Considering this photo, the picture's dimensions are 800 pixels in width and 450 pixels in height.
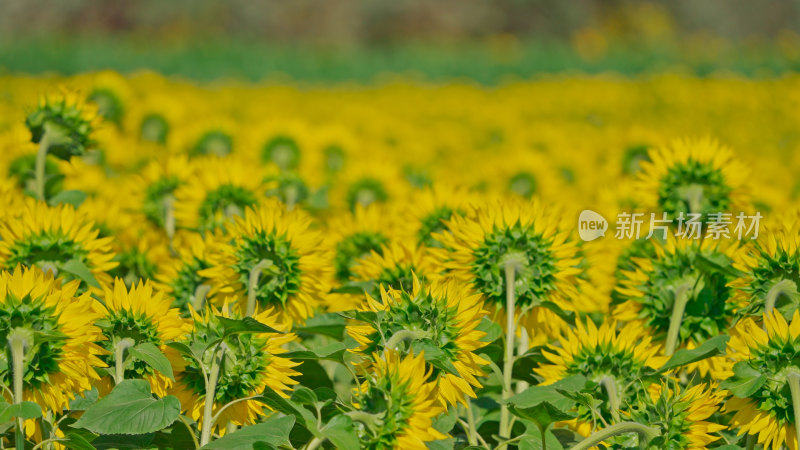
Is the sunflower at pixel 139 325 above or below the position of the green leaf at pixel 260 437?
above

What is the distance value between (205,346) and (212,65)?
1147 centimetres

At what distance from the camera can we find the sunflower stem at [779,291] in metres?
1.44

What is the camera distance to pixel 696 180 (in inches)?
80.4

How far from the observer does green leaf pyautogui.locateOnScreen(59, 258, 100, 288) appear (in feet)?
5.50

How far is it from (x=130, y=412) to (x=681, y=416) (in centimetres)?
80

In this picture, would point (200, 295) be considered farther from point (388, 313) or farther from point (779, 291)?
point (779, 291)

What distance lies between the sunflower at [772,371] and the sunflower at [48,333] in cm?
95

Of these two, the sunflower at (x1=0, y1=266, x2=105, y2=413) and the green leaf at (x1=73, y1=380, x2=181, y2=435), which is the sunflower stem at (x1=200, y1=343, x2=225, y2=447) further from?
the sunflower at (x1=0, y1=266, x2=105, y2=413)

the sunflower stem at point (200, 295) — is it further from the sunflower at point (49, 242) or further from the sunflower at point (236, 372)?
the sunflower at point (236, 372)

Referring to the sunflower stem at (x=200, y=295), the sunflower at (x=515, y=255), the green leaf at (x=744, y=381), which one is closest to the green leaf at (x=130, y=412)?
the sunflower stem at (x=200, y=295)

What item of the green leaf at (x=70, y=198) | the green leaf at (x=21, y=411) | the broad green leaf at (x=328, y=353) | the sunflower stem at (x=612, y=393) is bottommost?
the green leaf at (x=21, y=411)

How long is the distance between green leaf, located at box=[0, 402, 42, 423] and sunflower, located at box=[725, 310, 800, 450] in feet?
3.17

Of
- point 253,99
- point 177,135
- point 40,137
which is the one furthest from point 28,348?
point 253,99

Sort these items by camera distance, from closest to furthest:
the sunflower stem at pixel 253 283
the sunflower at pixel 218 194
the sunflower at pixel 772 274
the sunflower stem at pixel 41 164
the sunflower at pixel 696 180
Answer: the sunflower at pixel 772 274, the sunflower stem at pixel 253 283, the sunflower at pixel 696 180, the sunflower stem at pixel 41 164, the sunflower at pixel 218 194
